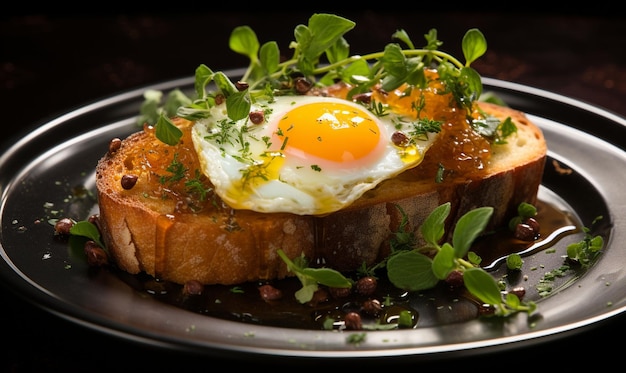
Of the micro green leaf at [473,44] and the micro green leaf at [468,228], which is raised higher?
the micro green leaf at [473,44]

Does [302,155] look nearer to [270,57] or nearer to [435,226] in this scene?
[435,226]

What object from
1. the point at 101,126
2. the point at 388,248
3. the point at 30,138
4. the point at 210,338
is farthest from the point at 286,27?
the point at 210,338

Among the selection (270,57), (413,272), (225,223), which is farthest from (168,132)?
(413,272)

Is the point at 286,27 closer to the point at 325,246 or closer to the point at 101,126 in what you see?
the point at 101,126

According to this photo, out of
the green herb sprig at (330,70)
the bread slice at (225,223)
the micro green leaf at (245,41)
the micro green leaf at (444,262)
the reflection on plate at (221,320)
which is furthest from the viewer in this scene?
the micro green leaf at (245,41)

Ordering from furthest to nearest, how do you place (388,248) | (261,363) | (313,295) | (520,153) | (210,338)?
(520,153), (388,248), (313,295), (210,338), (261,363)

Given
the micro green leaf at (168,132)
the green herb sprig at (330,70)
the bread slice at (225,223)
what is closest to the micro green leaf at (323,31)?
the green herb sprig at (330,70)

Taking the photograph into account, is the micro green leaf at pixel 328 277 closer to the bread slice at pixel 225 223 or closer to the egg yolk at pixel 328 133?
the bread slice at pixel 225 223
